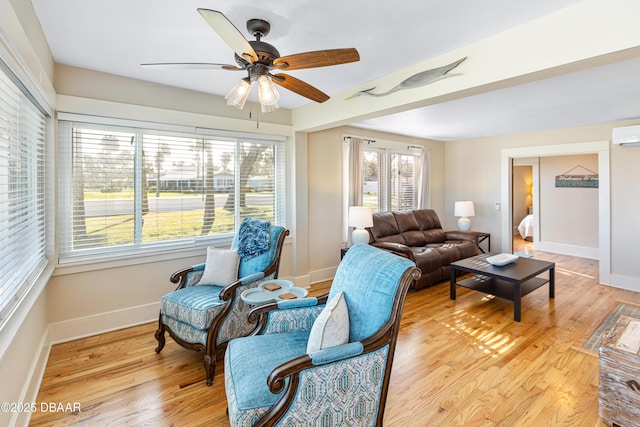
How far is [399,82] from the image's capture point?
275 cm

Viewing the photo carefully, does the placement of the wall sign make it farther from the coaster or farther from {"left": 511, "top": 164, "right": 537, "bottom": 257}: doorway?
the coaster

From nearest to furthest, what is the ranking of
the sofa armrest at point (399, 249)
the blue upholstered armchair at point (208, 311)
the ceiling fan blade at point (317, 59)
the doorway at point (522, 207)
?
the ceiling fan blade at point (317, 59) < the blue upholstered armchair at point (208, 311) < the sofa armrest at point (399, 249) < the doorway at point (522, 207)

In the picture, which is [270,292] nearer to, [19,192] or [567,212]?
[19,192]

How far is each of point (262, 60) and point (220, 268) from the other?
5.97ft

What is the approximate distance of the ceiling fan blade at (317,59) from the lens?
1603 mm

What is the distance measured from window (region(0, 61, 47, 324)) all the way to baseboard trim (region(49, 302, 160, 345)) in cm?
69

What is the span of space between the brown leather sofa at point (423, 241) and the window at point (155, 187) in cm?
185

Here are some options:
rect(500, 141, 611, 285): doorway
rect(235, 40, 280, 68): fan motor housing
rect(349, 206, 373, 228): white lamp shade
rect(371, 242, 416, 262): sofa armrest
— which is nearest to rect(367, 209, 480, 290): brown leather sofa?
rect(371, 242, 416, 262): sofa armrest

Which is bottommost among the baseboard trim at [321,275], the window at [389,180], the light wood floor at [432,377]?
the light wood floor at [432,377]

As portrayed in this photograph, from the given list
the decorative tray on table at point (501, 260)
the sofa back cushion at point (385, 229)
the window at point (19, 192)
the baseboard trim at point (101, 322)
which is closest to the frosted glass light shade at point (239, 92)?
the window at point (19, 192)

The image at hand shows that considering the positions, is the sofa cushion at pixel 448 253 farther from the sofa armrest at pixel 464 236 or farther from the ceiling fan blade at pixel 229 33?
the ceiling fan blade at pixel 229 33

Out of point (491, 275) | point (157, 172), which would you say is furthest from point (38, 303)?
point (491, 275)

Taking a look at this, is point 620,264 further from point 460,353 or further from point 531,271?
point 460,353

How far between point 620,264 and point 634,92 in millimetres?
2601
